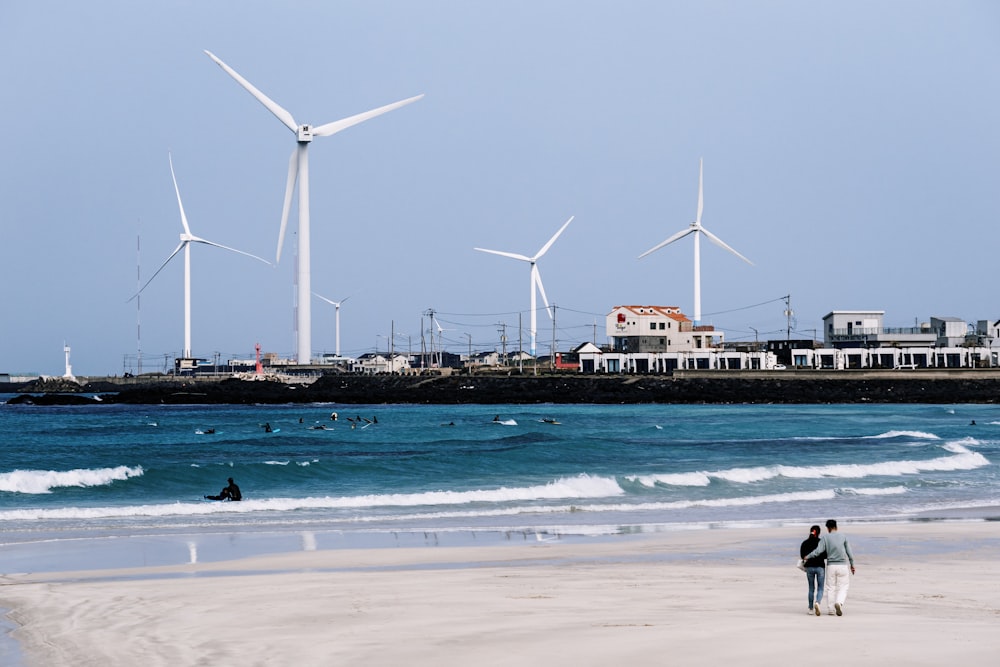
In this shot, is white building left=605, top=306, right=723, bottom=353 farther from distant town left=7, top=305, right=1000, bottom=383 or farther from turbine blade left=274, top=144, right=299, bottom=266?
turbine blade left=274, top=144, right=299, bottom=266

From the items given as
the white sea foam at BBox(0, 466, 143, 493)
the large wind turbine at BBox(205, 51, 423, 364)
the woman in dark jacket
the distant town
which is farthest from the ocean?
the distant town

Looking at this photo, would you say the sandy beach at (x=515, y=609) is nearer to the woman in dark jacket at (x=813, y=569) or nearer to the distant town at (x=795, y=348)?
the woman in dark jacket at (x=813, y=569)

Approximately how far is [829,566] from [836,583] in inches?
9.2

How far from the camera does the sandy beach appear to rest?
12.8 meters

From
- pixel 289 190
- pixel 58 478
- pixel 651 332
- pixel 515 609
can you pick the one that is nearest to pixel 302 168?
pixel 289 190

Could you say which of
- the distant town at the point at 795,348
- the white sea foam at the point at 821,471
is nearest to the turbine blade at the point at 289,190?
the distant town at the point at 795,348

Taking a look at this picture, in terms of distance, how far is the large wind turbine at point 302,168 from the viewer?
108375mm

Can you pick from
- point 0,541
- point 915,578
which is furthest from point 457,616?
point 0,541

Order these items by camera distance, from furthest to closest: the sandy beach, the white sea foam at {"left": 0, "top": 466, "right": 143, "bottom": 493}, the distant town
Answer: the distant town → the white sea foam at {"left": 0, "top": 466, "right": 143, "bottom": 493} → the sandy beach

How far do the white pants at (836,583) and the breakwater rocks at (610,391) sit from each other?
102 m

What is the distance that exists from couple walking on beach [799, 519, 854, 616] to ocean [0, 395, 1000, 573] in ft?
38.9

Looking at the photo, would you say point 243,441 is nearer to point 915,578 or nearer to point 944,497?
point 944,497

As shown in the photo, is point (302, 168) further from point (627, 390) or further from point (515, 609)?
point (515, 609)

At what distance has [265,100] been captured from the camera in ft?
356
